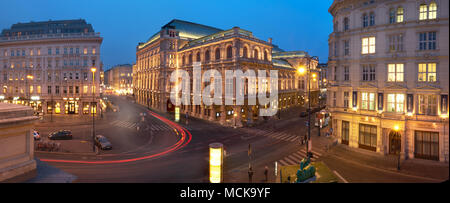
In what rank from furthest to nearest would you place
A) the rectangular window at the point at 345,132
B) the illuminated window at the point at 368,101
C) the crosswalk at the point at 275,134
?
the crosswalk at the point at 275,134, the rectangular window at the point at 345,132, the illuminated window at the point at 368,101

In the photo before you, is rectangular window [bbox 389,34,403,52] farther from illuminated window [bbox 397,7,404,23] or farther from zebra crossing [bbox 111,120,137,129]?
zebra crossing [bbox 111,120,137,129]

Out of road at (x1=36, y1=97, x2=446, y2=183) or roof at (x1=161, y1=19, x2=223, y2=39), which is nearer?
road at (x1=36, y1=97, x2=446, y2=183)

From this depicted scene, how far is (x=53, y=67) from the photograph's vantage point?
195 feet

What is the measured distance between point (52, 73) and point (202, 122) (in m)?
44.1

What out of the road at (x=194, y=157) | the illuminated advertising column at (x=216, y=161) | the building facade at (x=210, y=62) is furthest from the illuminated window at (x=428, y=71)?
the building facade at (x=210, y=62)

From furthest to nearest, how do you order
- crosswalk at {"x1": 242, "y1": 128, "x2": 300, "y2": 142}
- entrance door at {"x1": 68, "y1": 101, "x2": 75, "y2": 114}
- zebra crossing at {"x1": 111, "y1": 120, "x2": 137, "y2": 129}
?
entrance door at {"x1": 68, "y1": 101, "x2": 75, "y2": 114} → zebra crossing at {"x1": 111, "y1": 120, "x2": 137, "y2": 129} → crosswalk at {"x1": 242, "y1": 128, "x2": 300, "y2": 142}

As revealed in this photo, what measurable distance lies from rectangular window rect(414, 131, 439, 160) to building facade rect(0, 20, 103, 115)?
65.7 metres

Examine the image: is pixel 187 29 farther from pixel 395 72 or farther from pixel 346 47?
pixel 395 72

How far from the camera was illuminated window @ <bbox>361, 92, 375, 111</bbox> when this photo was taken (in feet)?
77.9

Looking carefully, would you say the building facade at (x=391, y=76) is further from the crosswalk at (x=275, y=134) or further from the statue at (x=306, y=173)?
the crosswalk at (x=275, y=134)

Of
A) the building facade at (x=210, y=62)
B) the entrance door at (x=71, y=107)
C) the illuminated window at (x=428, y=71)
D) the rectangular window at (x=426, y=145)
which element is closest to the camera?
the illuminated window at (x=428, y=71)

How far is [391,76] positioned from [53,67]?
73.9 metres

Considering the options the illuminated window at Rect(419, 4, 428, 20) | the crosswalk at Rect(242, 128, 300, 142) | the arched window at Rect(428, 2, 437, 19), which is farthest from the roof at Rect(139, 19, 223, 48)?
the arched window at Rect(428, 2, 437, 19)

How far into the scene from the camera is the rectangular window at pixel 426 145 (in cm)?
1817
